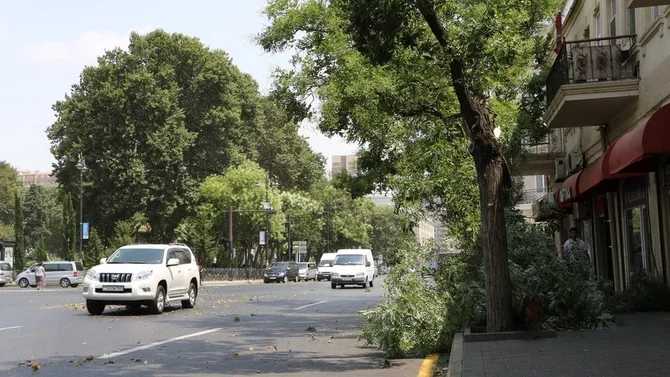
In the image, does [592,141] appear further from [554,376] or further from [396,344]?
[554,376]

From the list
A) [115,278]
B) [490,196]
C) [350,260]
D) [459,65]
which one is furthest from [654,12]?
[350,260]

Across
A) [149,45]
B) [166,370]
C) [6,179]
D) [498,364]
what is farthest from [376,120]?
[6,179]

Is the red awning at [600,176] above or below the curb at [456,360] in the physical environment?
above

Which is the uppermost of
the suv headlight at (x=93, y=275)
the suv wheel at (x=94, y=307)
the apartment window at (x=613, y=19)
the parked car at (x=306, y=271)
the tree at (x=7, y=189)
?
the tree at (x=7, y=189)

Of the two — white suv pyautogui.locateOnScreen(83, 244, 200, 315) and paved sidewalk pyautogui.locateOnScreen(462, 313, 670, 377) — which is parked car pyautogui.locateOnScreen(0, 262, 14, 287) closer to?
white suv pyautogui.locateOnScreen(83, 244, 200, 315)

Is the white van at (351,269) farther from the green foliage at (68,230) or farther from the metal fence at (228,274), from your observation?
the green foliage at (68,230)

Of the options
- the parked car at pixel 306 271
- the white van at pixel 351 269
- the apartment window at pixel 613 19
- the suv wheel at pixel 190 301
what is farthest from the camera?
the parked car at pixel 306 271

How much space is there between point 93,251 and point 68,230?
429 centimetres

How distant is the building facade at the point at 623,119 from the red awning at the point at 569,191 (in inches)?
1.6

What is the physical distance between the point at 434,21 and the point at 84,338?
795 cm

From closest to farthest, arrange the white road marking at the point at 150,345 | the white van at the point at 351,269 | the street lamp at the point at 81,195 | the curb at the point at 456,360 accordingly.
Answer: the curb at the point at 456,360
the white road marking at the point at 150,345
the white van at the point at 351,269
the street lamp at the point at 81,195

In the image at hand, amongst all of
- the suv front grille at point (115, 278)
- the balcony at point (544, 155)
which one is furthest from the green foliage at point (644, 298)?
the balcony at point (544, 155)

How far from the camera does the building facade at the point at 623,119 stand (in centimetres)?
1445

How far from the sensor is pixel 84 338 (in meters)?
13.9
